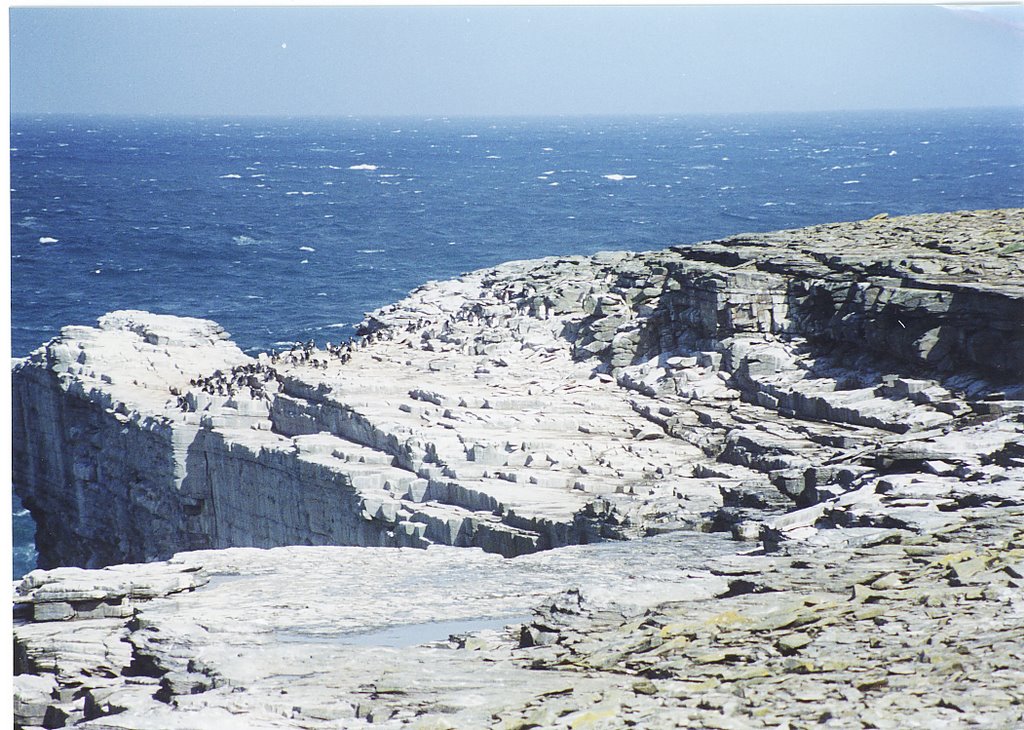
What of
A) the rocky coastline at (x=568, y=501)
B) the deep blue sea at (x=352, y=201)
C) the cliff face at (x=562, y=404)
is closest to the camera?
the rocky coastline at (x=568, y=501)

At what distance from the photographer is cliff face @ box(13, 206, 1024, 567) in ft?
85.8

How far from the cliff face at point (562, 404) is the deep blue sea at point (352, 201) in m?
5.16

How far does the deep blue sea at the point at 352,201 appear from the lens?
52.7 m

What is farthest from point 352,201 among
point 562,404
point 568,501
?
point 568,501

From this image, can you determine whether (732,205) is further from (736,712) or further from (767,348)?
(736,712)

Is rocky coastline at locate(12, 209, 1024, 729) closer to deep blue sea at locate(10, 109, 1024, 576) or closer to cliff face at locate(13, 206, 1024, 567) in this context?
cliff face at locate(13, 206, 1024, 567)

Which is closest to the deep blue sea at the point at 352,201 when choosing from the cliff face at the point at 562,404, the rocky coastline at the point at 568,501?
the cliff face at the point at 562,404

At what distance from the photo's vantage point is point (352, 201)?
90.4m

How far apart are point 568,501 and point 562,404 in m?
6.69

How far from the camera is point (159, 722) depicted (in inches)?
595

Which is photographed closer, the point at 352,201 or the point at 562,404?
the point at 562,404

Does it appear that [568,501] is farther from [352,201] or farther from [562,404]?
[352,201]

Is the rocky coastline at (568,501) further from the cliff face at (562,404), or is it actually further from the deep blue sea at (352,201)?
the deep blue sea at (352,201)

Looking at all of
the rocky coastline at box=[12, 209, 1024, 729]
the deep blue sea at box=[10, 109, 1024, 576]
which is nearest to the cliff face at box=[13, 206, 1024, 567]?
the rocky coastline at box=[12, 209, 1024, 729]
